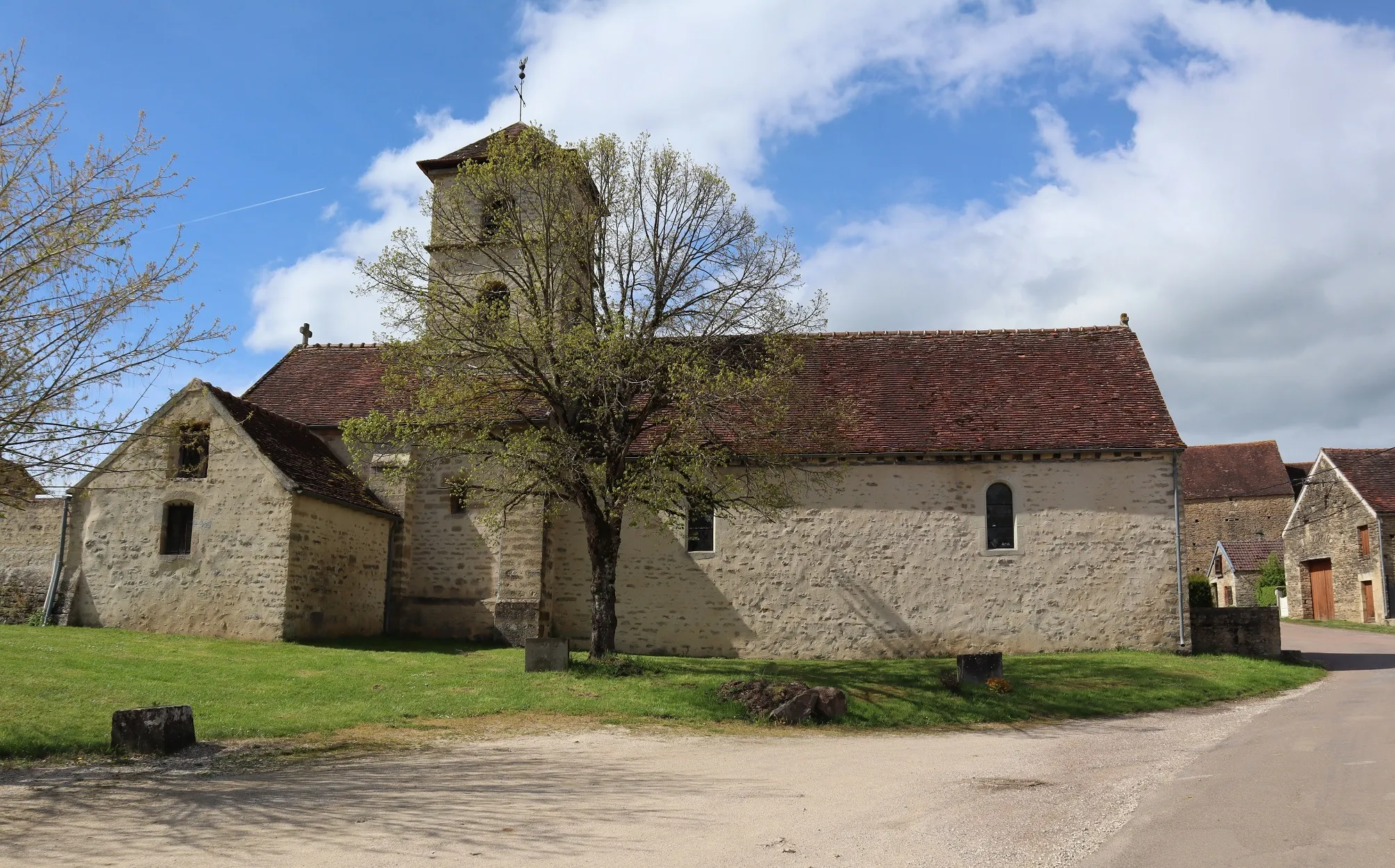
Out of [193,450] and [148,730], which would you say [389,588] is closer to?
[193,450]

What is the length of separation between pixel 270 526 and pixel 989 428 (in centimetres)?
1502

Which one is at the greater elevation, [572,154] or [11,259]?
[572,154]

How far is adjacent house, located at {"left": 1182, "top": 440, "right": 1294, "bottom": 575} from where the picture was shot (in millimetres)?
49312

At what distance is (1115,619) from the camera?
65.8ft

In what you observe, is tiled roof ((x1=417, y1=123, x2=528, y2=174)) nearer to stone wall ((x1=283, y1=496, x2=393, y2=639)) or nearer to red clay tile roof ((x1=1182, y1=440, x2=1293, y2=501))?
stone wall ((x1=283, y1=496, x2=393, y2=639))

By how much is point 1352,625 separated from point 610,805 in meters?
35.3

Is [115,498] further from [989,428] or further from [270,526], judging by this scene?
[989,428]

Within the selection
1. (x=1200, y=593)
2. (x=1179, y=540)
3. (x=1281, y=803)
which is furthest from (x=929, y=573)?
(x=1200, y=593)

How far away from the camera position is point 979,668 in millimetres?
15461

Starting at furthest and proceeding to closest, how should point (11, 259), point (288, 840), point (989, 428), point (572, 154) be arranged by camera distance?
1. point (989, 428)
2. point (572, 154)
3. point (11, 259)
4. point (288, 840)

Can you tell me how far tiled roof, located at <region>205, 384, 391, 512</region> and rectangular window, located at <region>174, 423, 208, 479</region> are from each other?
826 millimetres

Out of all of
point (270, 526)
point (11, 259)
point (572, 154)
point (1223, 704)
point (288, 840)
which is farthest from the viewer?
point (270, 526)

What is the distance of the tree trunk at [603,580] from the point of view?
16.6m

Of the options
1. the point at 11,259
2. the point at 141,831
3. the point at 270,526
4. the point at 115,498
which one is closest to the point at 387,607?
the point at 270,526
